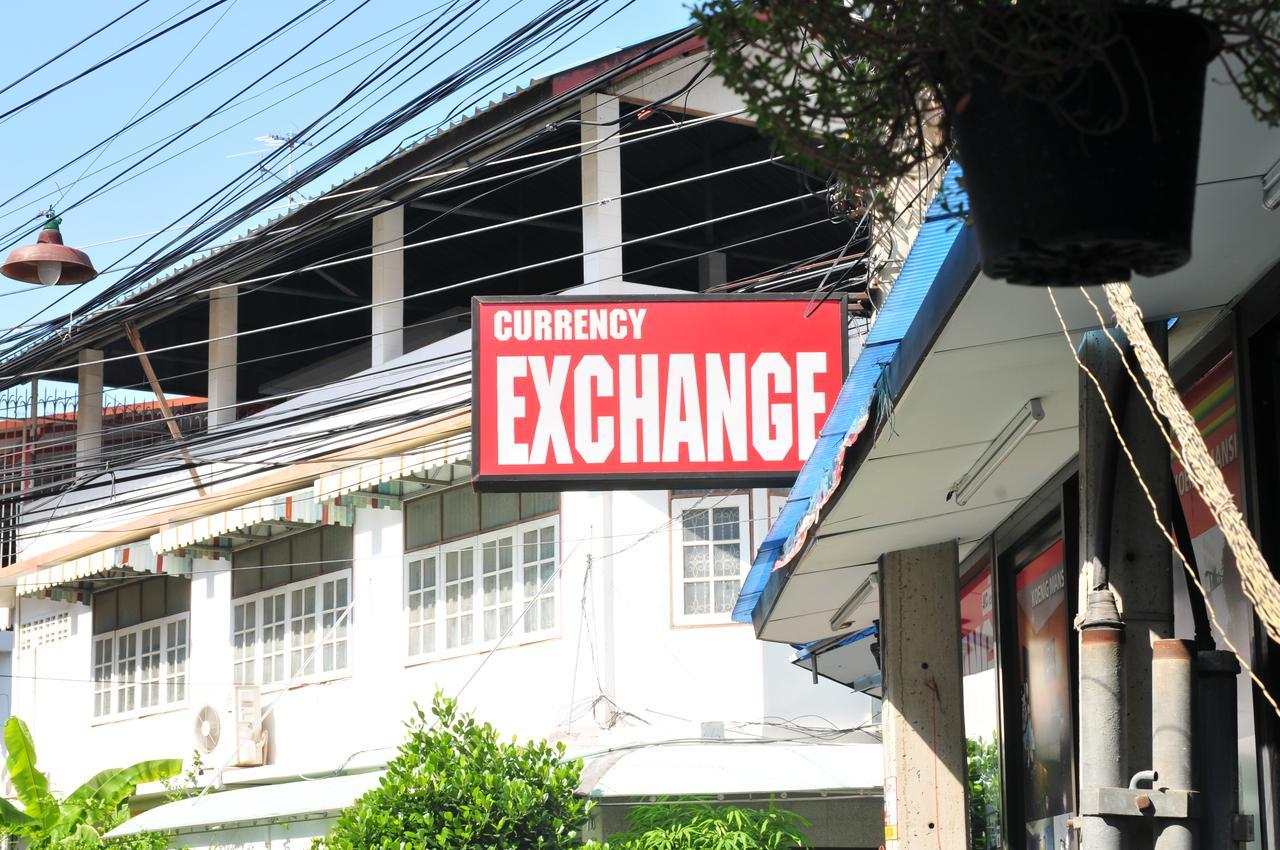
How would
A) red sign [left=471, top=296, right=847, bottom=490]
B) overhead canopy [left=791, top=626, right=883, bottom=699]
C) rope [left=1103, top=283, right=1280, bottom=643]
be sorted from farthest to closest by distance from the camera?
1. overhead canopy [left=791, top=626, right=883, bottom=699]
2. red sign [left=471, top=296, right=847, bottom=490]
3. rope [left=1103, top=283, right=1280, bottom=643]

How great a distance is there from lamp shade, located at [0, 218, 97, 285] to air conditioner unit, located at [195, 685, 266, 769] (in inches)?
305

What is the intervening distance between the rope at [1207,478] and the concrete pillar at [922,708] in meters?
3.87

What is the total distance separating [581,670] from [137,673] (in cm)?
917

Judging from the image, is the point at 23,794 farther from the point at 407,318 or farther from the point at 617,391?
the point at 617,391

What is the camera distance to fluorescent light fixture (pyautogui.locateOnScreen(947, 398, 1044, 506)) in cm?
505

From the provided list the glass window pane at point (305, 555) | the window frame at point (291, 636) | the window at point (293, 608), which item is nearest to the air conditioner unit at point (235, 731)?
the window frame at point (291, 636)

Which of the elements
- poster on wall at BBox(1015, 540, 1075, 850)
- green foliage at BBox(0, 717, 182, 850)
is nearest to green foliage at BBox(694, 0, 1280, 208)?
poster on wall at BBox(1015, 540, 1075, 850)

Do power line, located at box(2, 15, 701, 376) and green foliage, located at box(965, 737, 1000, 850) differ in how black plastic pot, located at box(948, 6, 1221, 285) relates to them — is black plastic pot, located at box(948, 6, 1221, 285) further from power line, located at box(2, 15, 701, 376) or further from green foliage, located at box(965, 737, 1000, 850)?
power line, located at box(2, 15, 701, 376)

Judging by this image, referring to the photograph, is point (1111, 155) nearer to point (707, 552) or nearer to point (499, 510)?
point (707, 552)

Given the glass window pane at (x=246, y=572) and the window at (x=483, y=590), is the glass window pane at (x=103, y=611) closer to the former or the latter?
the glass window pane at (x=246, y=572)

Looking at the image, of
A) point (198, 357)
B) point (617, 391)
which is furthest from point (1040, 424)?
point (198, 357)

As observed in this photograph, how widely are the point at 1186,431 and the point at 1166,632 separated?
2.10 ft

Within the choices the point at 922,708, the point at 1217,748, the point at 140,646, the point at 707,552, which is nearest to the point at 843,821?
the point at 707,552

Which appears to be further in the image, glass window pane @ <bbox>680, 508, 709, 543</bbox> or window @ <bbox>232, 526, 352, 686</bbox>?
window @ <bbox>232, 526, 352, 686</bbox>
